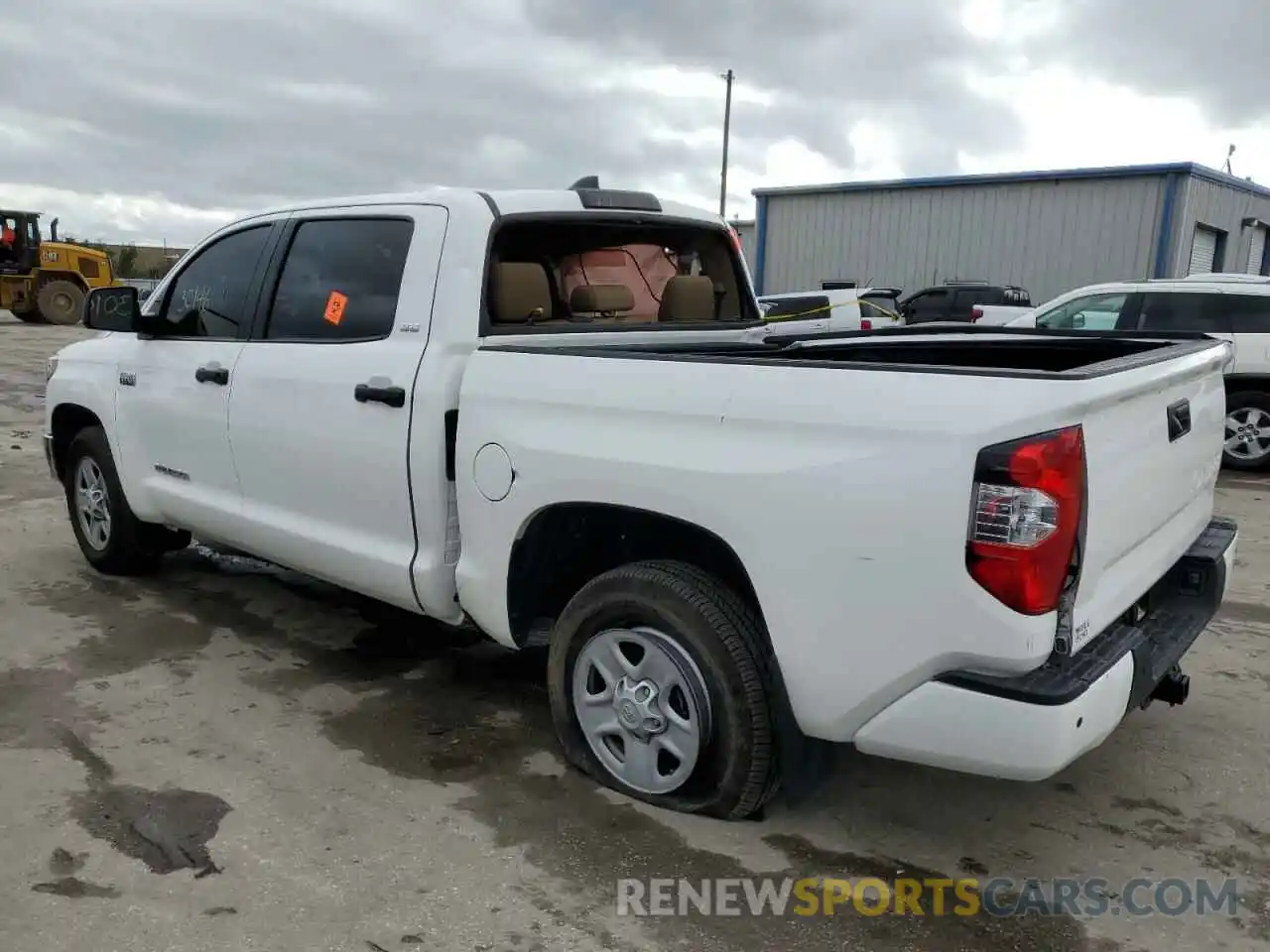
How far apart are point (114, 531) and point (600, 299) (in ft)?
9.38

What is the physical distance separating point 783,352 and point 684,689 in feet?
4.95

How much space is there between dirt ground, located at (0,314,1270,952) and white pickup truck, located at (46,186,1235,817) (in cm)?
32

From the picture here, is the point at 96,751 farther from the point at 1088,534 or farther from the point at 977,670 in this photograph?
the point at 1088,534

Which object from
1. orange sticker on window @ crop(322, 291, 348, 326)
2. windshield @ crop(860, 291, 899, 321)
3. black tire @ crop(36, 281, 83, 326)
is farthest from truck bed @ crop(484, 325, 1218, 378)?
black tire @ crop(36, 281, 83, 326)

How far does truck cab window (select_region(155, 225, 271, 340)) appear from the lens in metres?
4.36

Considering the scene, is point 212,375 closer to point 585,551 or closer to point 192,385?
point 192,385

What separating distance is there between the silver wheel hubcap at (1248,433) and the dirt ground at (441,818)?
5590mm

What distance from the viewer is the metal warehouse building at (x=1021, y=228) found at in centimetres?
1888

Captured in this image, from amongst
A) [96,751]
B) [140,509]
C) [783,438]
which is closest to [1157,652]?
[783,438]

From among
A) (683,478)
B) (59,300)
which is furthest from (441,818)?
(59,300)

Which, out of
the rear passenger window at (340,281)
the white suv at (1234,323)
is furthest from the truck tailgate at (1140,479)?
the white suv at (1234,323)

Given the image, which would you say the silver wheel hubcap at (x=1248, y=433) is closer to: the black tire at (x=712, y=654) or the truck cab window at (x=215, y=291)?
the black tire at (x=712, y=654)

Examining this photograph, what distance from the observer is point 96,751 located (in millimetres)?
3508

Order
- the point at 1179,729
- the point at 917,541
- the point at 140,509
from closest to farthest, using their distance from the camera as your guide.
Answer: the point at 917,541 < the point at 1179,729 < the point at 140,509
